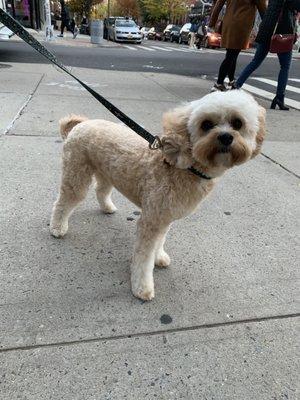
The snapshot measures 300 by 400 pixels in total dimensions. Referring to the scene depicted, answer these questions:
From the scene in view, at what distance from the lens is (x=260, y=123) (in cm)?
216

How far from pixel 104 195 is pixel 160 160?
1.06 meters

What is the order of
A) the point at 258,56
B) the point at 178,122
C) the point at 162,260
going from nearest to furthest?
the point at 178,122 < the point at 162,260 < the point at 258,56

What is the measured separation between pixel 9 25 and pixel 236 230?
2.36 meters

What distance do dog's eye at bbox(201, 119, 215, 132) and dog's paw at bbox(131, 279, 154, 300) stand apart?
1.05 m

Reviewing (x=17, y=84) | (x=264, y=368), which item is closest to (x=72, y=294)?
(x=264, y=368)

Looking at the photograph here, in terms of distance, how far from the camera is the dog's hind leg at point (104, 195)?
3.23 meters

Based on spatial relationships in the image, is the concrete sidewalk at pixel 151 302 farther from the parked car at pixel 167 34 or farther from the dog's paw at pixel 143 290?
the parked car at pixel 167 34

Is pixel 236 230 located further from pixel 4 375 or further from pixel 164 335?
pixel 4 375

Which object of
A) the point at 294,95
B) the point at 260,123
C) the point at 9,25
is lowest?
the point at 294,95

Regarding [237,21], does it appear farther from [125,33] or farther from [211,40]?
[211,40]

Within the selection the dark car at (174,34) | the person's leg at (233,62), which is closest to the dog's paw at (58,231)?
the person's leg at (233,62)

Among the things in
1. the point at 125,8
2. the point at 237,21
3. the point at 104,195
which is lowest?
the point at 125,8

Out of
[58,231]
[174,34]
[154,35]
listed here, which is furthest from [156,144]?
[154,35]

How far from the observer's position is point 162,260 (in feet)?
9.09
